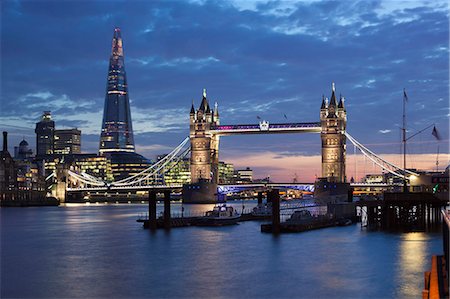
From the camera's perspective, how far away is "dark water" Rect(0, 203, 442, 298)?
3853 cm

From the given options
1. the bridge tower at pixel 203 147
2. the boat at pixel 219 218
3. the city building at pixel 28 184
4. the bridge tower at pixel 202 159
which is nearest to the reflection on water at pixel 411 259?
the boat at pixel 219 218

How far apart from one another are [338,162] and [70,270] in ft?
327

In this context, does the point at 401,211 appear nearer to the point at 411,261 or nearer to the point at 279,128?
the point at 411,261

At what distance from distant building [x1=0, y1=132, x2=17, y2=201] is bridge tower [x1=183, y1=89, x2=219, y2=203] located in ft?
133

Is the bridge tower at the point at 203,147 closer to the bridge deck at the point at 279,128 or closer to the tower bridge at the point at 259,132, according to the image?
the tower bridge at the point at 259,132

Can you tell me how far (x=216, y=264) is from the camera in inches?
1863

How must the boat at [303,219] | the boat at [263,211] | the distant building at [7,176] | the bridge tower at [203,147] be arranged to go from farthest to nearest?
the distant building at [7,176] → the bridge tower at [203,147] → the boat at [263,211] → the boat at [303,219]

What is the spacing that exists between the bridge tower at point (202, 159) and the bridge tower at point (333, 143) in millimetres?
21349

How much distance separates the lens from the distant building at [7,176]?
163375 millimetres

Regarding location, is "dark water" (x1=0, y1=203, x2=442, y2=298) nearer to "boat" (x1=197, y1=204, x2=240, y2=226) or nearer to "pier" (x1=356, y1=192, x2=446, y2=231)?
"pier" (x1=356, y1=192, x2=446, y2=231)

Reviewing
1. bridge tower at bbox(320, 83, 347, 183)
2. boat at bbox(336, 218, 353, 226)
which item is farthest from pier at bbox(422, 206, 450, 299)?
bridge tower at bbox(320, 83, 347, 183)

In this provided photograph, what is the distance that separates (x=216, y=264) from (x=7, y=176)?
13068 centimetres

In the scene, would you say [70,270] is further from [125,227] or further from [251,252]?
[125,227]

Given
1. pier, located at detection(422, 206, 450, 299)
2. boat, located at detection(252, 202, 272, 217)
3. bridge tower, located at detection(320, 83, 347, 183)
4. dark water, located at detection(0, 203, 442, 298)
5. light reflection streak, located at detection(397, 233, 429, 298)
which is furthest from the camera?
bridge tower, located at detection(320, 83, 347, 183)
